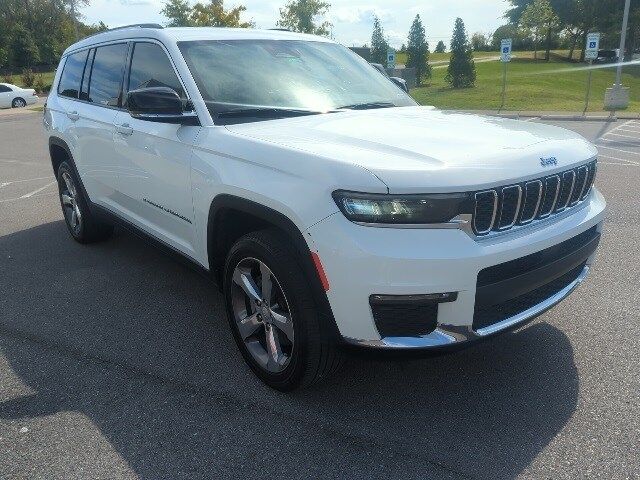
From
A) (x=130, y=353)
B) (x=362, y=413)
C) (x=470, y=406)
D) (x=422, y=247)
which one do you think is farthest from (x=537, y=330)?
(x=130, y=353)

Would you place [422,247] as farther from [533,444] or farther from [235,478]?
[235,478]

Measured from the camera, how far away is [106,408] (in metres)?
3.04

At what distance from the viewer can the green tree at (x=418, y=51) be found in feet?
125

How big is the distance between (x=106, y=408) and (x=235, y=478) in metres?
0.91

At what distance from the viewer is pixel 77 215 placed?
5723mm

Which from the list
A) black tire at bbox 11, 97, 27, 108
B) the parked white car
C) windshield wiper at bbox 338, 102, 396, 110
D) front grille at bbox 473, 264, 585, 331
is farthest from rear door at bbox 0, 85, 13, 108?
front grille at bbox 473, 264, 585, 331

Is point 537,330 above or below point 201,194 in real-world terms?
below

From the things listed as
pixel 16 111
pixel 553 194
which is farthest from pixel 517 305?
pixel 16 111

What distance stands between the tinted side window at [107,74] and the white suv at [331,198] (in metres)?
0.09

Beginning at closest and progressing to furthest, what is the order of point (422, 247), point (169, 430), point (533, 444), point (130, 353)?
point (422, 247)
point (533, 444)
point (169, 430)
point (130, 353)

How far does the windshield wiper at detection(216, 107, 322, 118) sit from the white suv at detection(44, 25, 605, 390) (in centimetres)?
1

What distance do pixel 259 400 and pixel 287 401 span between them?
148 millimetres

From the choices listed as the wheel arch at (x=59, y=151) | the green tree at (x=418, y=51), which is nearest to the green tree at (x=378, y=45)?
the green tree at (x=418, y=51)

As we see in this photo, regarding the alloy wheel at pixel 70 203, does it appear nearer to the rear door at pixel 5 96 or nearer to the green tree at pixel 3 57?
the rear door at pixel 5 96
